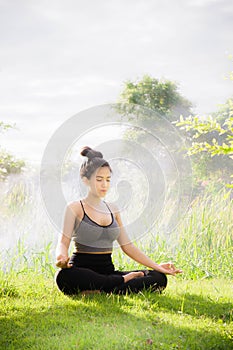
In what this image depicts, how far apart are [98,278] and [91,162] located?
807mm

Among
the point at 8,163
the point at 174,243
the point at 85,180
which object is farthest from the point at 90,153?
the point at 8,163

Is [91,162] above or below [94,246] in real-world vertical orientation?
above

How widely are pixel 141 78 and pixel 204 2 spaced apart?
5.97 meters

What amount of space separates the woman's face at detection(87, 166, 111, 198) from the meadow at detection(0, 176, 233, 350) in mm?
731

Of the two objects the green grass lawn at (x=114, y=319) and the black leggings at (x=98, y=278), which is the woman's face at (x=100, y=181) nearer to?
the black leggings at (x=98, y=278)

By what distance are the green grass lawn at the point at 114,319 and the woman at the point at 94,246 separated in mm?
90

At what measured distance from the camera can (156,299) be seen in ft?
10.4

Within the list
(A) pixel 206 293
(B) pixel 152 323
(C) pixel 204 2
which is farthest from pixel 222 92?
(B) pixel 152 323

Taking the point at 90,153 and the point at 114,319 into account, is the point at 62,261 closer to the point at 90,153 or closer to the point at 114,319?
the point at 114,319

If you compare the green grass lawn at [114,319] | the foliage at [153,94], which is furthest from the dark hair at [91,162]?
the foliage at [153,94]

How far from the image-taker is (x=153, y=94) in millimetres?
13570

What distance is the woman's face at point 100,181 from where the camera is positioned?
10.6ft

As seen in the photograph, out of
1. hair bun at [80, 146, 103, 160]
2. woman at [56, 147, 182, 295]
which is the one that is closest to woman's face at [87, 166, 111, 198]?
woman at [56, 147, 182, 295]

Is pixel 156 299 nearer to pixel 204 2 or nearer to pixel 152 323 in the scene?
pixel 152 323
